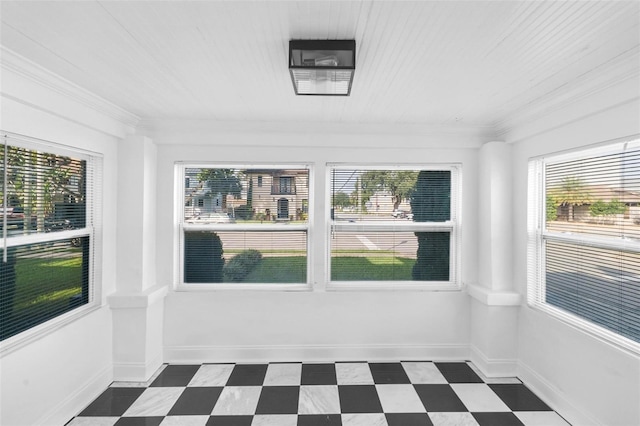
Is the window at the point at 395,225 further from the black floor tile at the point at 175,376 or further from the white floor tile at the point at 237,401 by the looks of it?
the black floor tile at the point at 175,376

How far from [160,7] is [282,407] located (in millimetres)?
2843

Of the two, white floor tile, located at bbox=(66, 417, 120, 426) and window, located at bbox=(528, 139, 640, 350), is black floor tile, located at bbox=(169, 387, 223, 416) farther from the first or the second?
window, located at bbox=(528, 139, 640, 350)

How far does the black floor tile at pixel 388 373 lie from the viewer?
3.17 metres

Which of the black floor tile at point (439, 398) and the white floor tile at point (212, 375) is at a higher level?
the black floor tile at point (439, 398)

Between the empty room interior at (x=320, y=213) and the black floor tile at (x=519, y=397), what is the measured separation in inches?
1.3

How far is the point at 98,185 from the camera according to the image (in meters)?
3.03

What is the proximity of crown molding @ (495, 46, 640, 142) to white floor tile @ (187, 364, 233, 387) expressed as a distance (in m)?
3.66

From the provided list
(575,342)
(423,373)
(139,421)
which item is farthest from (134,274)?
(575,342)

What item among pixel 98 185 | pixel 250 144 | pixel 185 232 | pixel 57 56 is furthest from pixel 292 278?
pixel 57 56

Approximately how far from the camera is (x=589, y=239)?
8.32 ft

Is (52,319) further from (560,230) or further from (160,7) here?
(560,230)

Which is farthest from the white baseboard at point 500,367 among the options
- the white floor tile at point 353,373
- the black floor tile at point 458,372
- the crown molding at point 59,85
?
the crown molding at point 59,85

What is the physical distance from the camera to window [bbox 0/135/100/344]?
2.19 metres

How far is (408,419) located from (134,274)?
2.78 meters
